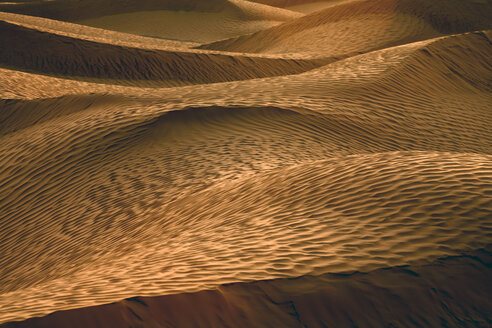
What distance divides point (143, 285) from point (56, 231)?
1901mm

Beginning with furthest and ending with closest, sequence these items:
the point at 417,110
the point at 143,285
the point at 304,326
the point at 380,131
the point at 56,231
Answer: the point at 417,110, the point at 380,131, the point at 56,231, the point at 143,285, the point at 304,326

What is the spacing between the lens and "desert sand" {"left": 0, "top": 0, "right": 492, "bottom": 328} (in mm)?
1797

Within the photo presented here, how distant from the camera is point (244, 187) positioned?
3.29m

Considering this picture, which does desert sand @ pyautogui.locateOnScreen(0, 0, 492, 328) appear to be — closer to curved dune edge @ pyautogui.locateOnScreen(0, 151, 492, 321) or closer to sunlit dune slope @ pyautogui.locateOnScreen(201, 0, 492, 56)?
curved dune edge @ pyautogui.locateOnScreen(0, 151, 492, 321)

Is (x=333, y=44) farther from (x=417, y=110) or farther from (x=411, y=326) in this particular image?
(x=411, y=326)

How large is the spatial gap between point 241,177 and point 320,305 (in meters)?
1.85

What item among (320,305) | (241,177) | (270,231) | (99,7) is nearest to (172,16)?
(99,7)

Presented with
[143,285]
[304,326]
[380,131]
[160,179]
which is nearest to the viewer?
[304,326]

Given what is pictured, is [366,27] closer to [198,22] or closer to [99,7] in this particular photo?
[198,22]

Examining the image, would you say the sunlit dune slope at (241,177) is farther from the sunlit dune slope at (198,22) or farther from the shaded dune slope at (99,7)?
the shaded dune slope at (99,7)

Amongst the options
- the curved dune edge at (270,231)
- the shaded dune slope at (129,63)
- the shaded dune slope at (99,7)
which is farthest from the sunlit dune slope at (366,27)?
the curved dune edge at (270,231)

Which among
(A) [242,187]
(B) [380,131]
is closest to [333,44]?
(B) [380,131]

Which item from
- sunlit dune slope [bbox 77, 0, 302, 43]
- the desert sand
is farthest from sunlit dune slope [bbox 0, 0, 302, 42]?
the desert sand

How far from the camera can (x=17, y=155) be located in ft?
15.2
